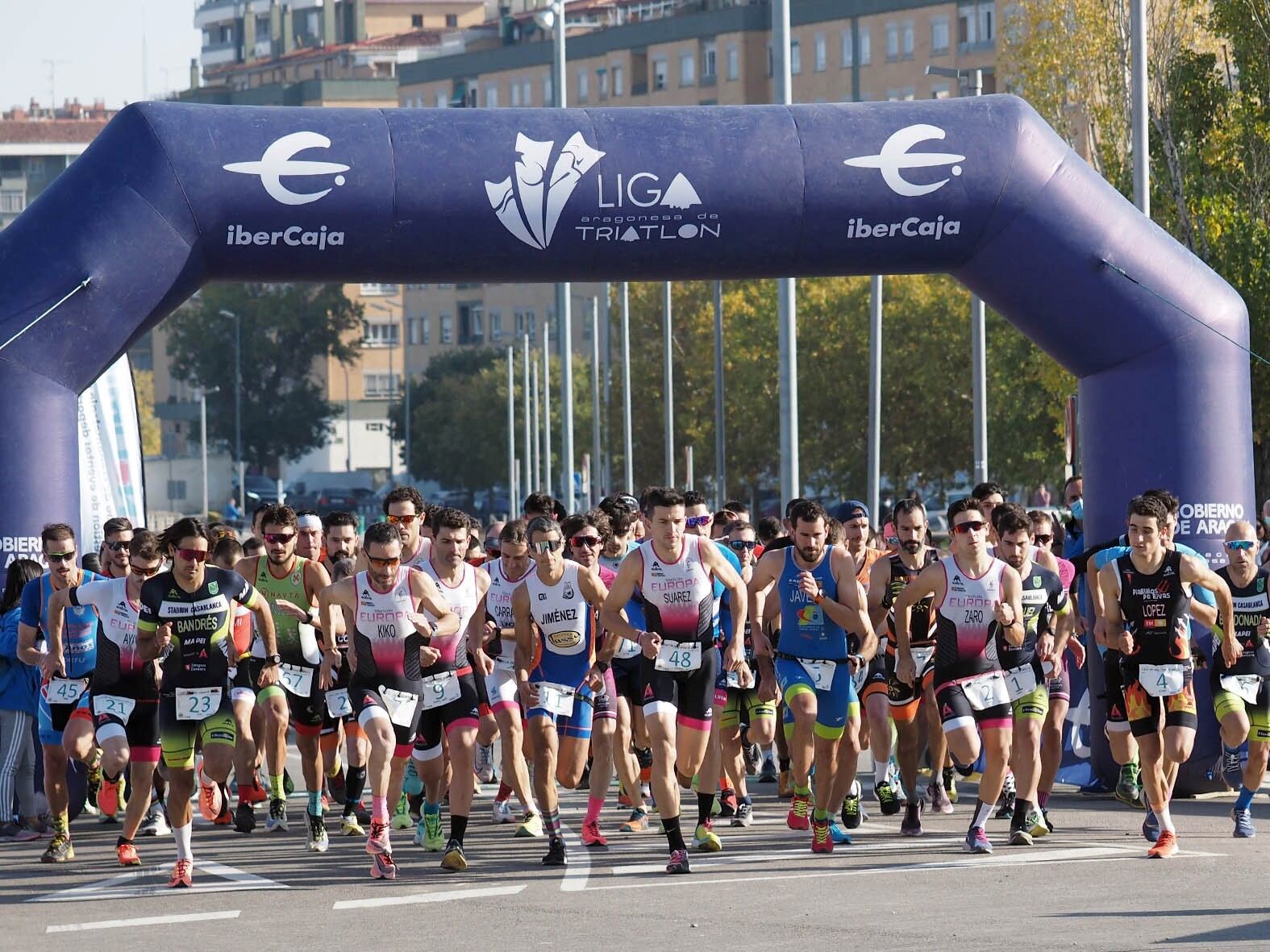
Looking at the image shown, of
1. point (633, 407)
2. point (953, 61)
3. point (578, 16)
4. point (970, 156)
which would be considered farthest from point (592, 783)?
point (578, 16)

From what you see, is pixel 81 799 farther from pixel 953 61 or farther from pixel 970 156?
pixel 953 61

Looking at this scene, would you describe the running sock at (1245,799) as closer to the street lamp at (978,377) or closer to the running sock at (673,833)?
the running sock at (673,833)

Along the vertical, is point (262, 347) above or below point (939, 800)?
above

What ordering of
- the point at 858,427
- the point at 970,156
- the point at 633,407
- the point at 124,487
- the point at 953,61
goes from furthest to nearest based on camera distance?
the point at 953,61 → the point at 633,407 → the point at 858,427 → the point at 124,487 → the point at 970,156

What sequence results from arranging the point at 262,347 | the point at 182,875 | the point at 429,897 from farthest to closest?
1. the point at 262,347
2. the point at 182,875
3. the point at 429,897

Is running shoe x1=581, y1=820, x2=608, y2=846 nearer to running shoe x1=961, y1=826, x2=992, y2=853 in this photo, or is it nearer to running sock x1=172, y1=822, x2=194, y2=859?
running shoe x1=961, y1=826, x2=992, y2=853

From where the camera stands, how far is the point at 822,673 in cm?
1230

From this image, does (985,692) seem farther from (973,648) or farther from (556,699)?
(556,699)

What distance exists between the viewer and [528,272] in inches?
550

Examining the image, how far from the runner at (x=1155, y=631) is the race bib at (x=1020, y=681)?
48 cm

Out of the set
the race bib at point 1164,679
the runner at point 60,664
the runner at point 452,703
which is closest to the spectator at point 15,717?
the runner at point 60,664

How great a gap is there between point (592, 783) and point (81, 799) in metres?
3.47

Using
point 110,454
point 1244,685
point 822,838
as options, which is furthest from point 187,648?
point 110,454

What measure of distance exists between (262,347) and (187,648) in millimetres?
111063
